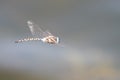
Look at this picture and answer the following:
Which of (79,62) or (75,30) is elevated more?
(75,30)

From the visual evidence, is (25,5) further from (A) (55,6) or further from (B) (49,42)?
(B) (49,42)

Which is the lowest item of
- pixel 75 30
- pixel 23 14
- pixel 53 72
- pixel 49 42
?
pixel 53 72

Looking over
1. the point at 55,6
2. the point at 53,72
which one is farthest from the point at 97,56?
the point at 55,6

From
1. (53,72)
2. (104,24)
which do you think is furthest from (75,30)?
(53,72)

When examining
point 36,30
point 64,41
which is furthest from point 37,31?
point 64,41

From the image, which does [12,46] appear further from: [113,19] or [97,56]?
[113,19]

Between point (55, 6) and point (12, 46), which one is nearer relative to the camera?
point (12, 46)
